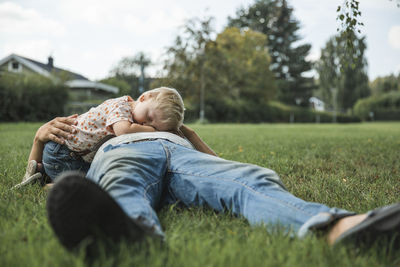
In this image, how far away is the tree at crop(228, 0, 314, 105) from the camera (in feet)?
141

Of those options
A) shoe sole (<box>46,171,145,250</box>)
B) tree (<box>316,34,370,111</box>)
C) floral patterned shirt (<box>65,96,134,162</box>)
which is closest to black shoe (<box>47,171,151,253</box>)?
shoe sole (<box>46,171,145,250</box>)

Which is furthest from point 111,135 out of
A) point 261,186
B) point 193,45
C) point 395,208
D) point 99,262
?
point 193,45

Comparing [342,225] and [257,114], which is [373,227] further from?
[257,114]

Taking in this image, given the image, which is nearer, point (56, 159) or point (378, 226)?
point (378, 226)

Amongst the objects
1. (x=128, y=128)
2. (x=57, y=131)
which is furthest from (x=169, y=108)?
(x=57, y=131)

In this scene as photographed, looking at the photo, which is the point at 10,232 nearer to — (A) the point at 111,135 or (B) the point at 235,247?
(B) the point at 235,247

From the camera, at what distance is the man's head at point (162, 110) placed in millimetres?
2118

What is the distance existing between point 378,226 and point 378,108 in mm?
53455


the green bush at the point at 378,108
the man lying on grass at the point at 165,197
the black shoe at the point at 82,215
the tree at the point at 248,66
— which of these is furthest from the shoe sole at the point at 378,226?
the green bush at the point at 378,108

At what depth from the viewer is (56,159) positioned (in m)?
2.25

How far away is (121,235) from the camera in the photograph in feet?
3.40

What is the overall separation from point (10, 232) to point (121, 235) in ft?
1.78

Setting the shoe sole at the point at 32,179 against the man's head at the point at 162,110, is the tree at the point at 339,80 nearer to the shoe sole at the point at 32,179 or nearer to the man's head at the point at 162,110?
the man's head at the point at 162,110

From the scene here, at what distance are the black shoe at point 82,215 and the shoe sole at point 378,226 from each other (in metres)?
0.77
